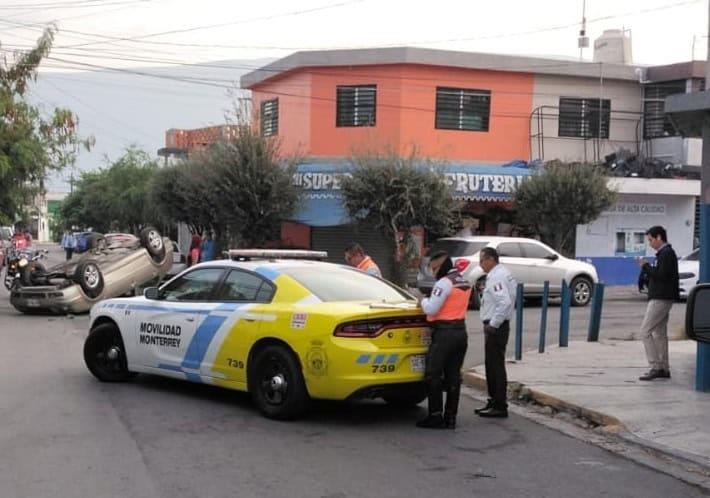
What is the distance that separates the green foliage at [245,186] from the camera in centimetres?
2394

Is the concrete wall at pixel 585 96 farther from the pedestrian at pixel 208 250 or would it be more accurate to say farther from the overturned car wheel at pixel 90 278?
the overturned car wheel at pixel 90 278

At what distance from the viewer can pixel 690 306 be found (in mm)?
3914

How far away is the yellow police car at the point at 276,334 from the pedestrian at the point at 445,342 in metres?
0.20

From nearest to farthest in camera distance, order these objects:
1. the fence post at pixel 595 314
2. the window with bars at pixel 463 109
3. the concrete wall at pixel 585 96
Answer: the fence post at pixel 595 314 < the window with bars at pixel 463 109 < the concrete wall at pixel 585 96

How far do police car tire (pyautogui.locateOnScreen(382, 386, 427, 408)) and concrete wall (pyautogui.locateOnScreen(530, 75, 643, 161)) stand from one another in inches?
841

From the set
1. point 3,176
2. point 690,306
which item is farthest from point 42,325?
point 690,306

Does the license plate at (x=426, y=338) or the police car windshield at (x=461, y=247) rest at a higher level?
the police car windshield at (x=461, y=247)

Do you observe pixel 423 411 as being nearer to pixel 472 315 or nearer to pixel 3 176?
pixel 472 315

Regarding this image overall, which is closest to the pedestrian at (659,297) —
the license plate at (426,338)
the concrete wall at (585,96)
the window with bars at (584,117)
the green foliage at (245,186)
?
the license plate at (426,338)

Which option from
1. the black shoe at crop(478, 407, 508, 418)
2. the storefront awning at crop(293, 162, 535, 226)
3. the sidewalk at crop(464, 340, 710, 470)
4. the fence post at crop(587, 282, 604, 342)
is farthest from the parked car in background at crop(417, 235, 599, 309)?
the black shoe at crop(478, 407, 508, 418)

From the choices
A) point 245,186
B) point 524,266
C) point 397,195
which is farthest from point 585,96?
point 245,186

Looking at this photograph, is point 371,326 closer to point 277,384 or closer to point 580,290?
point 277,384

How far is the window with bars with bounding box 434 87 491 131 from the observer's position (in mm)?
28078

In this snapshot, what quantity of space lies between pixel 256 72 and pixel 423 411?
24580 mm
